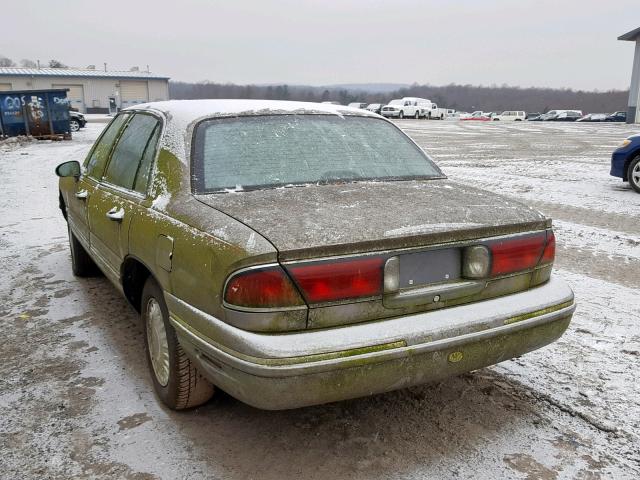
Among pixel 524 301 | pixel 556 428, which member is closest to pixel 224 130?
pixel 524 301

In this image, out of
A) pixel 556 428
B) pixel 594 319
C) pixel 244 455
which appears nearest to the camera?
pixel 244 455

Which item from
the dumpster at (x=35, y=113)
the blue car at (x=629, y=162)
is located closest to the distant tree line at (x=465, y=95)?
the dumpster at (x=35, y=113)

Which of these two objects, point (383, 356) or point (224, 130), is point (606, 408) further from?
point (224, 130)

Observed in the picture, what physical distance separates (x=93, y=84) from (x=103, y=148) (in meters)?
65.7

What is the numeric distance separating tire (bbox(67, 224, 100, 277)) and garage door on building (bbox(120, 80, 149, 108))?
64.2 m

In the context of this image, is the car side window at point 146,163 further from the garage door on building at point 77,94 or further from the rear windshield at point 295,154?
the garage door on building at point 77,94

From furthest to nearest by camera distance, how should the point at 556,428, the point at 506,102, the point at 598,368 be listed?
the point at 506,102
the point at 598,368
the point at 556,428

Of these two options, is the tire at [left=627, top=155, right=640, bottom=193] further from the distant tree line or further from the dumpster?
the distant tree line

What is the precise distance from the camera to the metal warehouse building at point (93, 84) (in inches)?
2372

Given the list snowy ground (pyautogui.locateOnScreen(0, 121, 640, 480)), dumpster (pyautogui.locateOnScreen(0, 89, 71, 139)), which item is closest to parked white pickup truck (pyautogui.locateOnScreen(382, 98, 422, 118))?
dumpster (pyautogui.locateOnScreen(0, 89, 71, 139))

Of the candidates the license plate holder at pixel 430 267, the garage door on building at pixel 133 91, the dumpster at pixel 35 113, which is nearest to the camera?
the license plate holder at pixel 430 267

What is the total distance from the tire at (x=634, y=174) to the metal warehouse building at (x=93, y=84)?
190 ft

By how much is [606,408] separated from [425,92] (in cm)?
14028

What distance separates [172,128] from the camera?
3.11m
